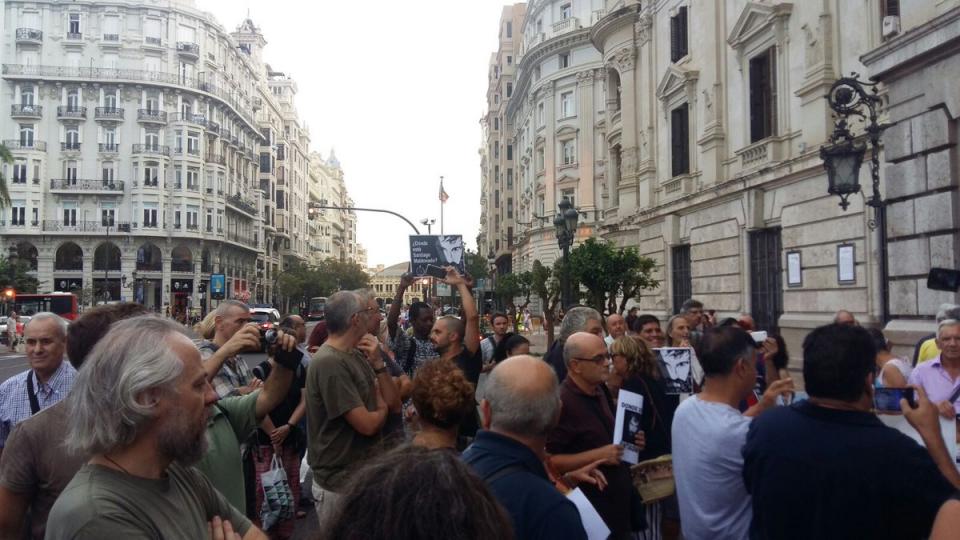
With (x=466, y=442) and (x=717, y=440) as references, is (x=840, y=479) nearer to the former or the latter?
(x=717, y=440)

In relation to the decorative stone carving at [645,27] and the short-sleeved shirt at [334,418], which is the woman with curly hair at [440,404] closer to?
the short-sleeved shirt at [334,418]

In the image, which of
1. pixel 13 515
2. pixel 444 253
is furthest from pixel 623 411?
pixel 444 253

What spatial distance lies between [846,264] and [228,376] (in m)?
13.4

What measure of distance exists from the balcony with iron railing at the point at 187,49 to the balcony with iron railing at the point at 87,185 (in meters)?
12.0

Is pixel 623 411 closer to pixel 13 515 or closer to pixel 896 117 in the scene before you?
pixel 13 515

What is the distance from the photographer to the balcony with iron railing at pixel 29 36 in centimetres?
5900

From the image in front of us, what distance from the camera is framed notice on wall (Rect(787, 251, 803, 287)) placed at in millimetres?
16531

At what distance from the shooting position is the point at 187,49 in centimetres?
6159

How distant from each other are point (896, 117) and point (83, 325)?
457 inches

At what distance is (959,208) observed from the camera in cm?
1022

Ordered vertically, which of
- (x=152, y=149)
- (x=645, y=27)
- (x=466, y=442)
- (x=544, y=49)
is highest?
(x=544, y=49)

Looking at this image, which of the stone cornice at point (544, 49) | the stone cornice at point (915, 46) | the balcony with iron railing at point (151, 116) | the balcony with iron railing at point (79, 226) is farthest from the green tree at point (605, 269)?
the balcony with iron railing at point (151, 116)

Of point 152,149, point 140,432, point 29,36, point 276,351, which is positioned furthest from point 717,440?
point 29,36

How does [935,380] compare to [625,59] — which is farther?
[625,59]
